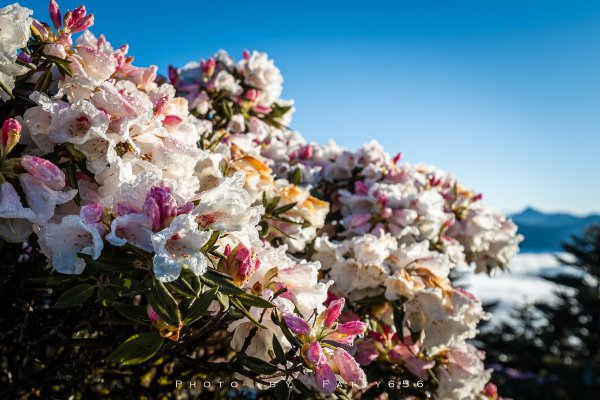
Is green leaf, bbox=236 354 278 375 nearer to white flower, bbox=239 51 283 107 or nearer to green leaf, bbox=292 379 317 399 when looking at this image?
green leaf, bbox=292 379 317 399

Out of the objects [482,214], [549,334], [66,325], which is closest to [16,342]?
[66,325]

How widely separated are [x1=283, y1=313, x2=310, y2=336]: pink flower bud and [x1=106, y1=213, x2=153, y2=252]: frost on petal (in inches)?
12.0

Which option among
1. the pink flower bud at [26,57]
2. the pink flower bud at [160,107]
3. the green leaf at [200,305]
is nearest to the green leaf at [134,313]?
the green leaf at [200,305]

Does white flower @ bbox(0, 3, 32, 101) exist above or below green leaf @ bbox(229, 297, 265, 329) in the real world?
above

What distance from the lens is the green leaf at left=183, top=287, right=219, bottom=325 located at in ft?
2.73

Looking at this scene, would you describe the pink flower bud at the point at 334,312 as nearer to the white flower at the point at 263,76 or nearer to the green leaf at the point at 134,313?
the green leaf at the point at 134,313

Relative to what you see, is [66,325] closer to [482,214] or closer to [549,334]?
[482,214]

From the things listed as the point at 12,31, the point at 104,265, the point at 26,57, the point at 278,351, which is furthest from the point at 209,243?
the point at 26,57

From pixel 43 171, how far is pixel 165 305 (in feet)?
1.10

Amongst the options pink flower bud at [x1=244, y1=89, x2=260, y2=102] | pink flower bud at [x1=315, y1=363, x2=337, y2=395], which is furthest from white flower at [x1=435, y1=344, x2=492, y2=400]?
pink flower bud at [x1=244, y1=89, x2=260, y2=102]

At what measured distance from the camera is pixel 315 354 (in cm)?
94

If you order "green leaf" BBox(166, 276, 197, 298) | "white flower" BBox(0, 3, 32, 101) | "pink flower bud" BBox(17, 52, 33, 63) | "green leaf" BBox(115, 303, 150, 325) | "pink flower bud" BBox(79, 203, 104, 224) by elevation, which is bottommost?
"green leaf" BBox(115, 303, 150, 325)

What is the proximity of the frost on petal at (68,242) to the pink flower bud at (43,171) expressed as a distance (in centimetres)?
9

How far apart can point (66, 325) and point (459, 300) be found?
1105mm
